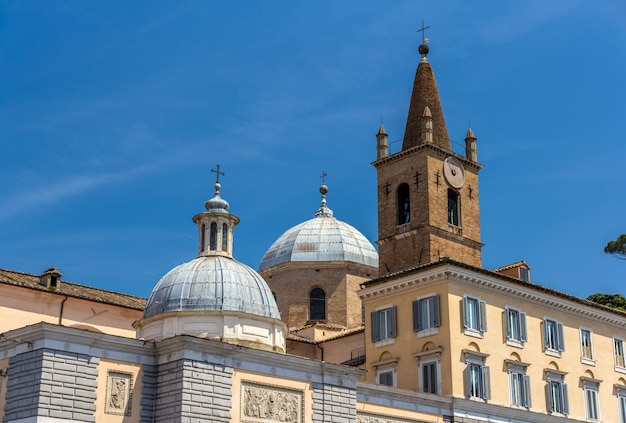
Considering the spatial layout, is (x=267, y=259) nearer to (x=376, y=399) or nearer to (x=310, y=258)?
(x=310, y=258)

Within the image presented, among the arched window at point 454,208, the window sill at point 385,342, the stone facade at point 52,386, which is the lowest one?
the stone facade at point 52,386

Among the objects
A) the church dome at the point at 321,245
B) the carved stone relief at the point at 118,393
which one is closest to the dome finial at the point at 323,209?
the church dome at the point at 321,245

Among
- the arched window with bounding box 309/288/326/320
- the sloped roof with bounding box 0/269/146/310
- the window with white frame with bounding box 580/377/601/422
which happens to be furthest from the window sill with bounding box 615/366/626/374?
the sloped roof with bounding box 0/269/146/310

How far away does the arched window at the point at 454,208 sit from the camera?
44688 mm

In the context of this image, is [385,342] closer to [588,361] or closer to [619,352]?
[588,361]

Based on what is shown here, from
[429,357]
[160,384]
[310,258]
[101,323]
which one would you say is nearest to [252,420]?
[160,384]

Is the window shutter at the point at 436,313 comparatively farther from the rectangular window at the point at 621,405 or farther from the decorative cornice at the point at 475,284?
the rectangular window at the point at 621,405

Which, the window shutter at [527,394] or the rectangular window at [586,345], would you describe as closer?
the window shutter at [527,394]

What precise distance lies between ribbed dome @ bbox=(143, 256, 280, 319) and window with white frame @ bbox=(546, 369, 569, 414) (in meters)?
12.8

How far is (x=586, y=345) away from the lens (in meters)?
42.8

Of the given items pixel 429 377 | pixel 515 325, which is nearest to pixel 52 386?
pixel 429 377

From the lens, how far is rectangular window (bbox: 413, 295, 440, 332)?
124ft

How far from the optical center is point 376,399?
33750mm

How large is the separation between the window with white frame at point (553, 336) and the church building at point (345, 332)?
0.19 ft
